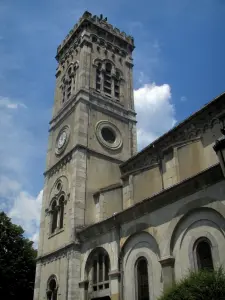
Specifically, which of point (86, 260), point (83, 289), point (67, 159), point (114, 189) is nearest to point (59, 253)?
point (86, 260)

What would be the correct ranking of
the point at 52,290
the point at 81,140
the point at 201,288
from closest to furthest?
the point at 201,288, the point at 52,290, the point at 81,140

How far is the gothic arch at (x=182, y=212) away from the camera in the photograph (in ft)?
49.8

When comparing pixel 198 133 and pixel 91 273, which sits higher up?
pixel 198 133

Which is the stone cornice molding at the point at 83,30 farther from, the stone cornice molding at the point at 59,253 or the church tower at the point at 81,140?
the stone cornice molding at the point at 59,253

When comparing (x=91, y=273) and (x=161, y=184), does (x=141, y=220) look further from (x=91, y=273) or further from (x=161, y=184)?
(x=91, y=273)

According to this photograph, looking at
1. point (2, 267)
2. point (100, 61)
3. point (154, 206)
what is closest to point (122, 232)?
point (154, 206)

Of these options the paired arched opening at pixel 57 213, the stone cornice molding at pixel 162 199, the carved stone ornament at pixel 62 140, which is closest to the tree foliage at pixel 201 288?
the stone cornice molding at pixel 162 199

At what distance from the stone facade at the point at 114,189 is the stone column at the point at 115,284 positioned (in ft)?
0.17

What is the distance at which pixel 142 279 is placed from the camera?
17.9 metres

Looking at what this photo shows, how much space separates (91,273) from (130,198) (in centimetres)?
539

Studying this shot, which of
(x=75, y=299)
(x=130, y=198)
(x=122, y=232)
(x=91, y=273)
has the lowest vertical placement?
(x=75, y=299)

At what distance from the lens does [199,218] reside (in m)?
15.5

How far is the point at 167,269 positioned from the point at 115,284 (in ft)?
13.6

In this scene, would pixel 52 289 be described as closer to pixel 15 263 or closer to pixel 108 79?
pixel 15 263
